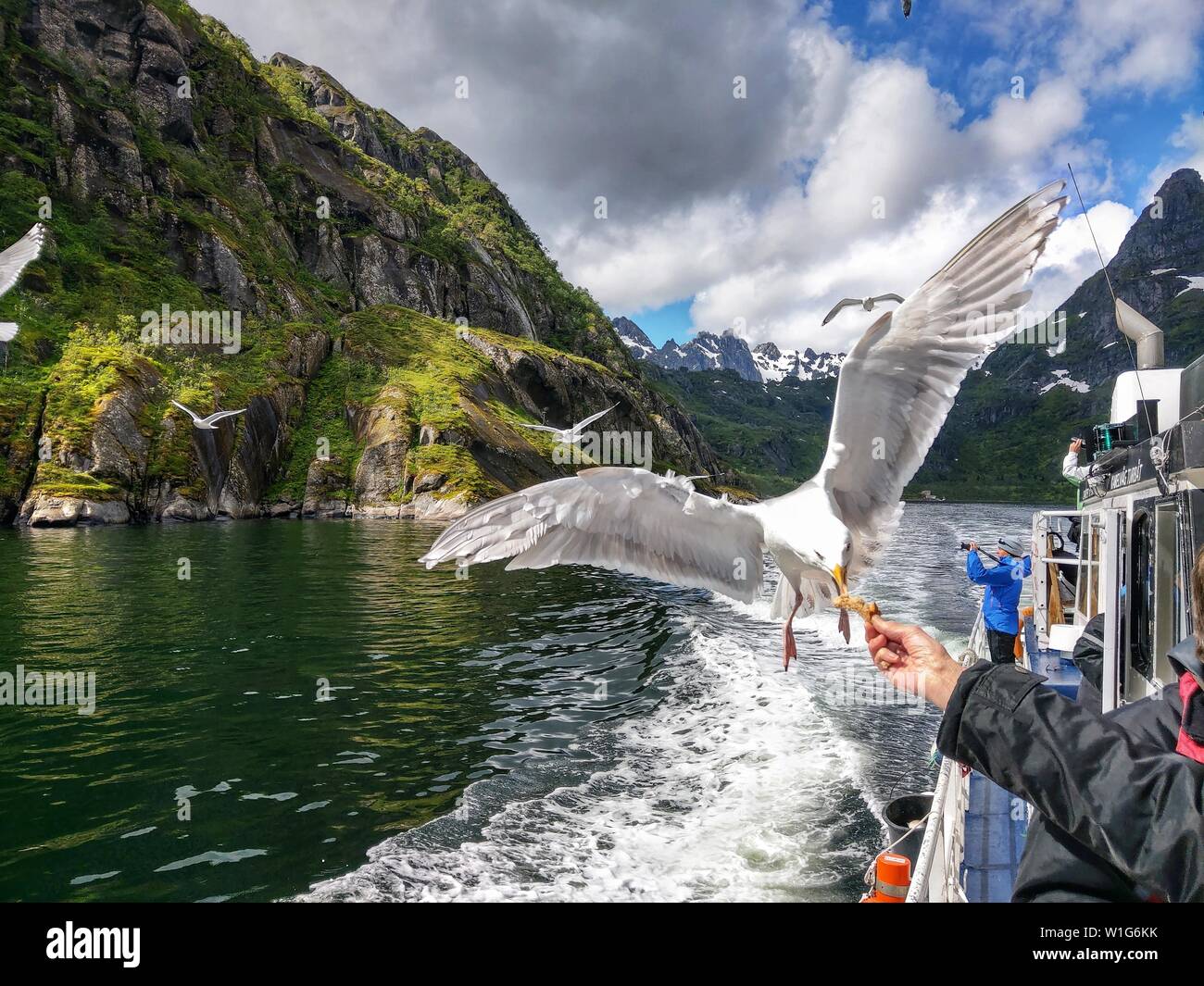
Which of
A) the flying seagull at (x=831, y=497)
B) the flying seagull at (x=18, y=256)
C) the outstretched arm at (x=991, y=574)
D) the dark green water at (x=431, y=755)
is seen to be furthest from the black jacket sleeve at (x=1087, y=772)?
the flying seagull at (x=18, y=256)

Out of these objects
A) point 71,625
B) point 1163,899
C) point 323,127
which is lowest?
point 71,625

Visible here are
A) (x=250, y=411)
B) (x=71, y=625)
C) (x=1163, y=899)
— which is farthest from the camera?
(x=250, y=411)

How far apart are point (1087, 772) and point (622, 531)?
13.5 feet

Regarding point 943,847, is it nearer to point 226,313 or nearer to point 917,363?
point 917,363

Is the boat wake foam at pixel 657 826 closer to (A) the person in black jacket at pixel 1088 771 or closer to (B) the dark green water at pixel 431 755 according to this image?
(B) the dark green water at pixel 431 755

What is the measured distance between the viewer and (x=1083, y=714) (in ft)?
4.98

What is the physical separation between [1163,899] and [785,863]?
220 inches

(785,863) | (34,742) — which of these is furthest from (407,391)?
(785,863)

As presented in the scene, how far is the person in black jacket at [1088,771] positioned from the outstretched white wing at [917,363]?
2702 millimetres

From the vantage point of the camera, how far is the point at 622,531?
5461 mm

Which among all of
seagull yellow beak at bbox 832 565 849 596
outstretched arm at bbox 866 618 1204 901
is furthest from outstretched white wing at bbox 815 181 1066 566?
outstretched arm at bbox 866 618 1204 901

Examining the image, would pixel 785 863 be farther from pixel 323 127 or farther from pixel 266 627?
pixel 323 127

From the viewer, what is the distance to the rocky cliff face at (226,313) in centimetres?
3931

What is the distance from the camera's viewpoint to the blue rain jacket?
9.86m
